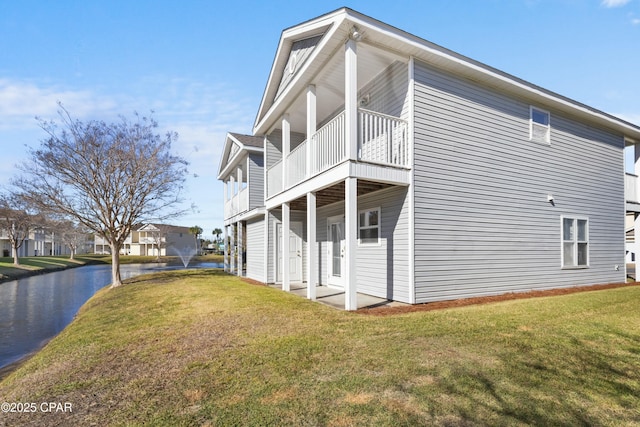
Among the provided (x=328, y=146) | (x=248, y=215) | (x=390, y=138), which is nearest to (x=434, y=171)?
(x=390, y=138)

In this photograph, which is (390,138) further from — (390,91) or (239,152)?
(239,152)

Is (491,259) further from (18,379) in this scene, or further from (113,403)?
(18,379)

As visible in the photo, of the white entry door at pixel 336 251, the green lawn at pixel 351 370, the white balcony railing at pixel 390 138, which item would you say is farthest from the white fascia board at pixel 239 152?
the green lawn at pixel 351 370

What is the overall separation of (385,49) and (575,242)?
8.64m

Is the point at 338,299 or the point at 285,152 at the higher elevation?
the point at 285,152

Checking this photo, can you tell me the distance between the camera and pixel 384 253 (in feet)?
29.6

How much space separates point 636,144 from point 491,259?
993cm

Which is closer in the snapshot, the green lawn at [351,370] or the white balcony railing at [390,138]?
the green lawn at [351,370]

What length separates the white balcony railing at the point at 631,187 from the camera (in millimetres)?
12988

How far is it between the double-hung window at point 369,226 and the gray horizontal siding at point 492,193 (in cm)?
151

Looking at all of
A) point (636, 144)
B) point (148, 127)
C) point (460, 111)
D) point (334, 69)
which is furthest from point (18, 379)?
point (636, 144)

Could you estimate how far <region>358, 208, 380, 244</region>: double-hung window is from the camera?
30.9ft

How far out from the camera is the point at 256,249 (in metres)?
15.7

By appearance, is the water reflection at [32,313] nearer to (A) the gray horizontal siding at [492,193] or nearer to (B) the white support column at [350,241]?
(B) the white support column at [350,241]
